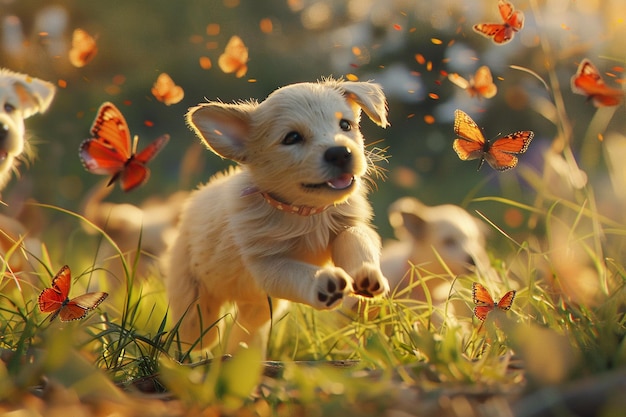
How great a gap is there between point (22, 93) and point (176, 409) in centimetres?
239

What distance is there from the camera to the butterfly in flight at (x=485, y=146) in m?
2.76

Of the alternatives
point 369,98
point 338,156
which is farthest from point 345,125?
point 338,156

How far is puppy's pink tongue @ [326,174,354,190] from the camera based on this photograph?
265 centimetres

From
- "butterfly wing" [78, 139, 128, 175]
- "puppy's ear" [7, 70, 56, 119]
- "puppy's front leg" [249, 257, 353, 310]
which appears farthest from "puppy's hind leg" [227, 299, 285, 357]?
"puppy's ear" [7, 70, 56, 119]

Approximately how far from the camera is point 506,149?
2785 millimetres

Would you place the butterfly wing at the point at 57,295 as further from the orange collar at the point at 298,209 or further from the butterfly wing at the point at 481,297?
the butterfly wing at the point at 481,297

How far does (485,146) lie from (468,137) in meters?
0.07

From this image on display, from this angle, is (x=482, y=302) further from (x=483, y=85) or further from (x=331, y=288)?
(x=483, y=85)

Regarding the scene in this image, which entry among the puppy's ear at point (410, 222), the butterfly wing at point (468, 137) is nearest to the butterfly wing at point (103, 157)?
the butterfly wing at point (468, 137)

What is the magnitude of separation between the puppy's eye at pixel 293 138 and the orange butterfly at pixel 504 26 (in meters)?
0.79

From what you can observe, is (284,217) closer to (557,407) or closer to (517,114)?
(557,407)

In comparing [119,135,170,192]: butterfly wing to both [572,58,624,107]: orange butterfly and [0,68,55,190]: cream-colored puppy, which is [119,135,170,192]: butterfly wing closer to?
[0,68,55,190]: cream-colored puppy

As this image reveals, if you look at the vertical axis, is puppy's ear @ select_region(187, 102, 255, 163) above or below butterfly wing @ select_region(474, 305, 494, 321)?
above

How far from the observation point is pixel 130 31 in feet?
26.8
